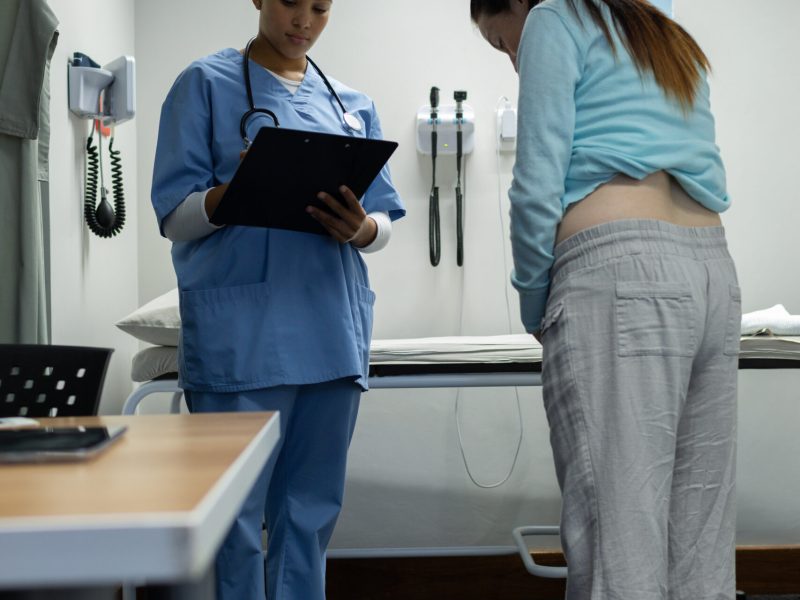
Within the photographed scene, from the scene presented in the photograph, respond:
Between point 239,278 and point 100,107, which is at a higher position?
point 100,107

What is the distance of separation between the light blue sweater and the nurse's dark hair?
0.01 metres

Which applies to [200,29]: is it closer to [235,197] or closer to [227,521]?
[235,197]

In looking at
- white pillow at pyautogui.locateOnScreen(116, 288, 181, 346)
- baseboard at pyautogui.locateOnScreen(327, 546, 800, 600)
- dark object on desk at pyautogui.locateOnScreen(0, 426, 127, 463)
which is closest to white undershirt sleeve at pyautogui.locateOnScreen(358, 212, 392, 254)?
white pillow at pyautogui.locateOnScreen(116, 288, 181, 346)

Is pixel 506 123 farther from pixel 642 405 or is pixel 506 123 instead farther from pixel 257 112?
pixel 642 405

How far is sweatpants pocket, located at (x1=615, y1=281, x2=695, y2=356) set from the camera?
3.39ft

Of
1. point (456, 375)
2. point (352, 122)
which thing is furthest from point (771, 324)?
point (352, 122)

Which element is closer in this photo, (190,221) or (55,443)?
(55,443)

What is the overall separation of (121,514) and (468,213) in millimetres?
2552

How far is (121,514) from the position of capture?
1.37 ft

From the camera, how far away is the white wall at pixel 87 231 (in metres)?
2.15

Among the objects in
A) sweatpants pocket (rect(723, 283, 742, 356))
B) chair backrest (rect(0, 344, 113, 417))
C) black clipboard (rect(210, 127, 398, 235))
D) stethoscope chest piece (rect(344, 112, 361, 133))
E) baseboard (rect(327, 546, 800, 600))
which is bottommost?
baseboard (rect(327, 546, 800, 600))

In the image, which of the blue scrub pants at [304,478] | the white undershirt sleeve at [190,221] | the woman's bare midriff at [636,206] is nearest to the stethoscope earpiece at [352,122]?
the white undershirt sleeve at [190,221]

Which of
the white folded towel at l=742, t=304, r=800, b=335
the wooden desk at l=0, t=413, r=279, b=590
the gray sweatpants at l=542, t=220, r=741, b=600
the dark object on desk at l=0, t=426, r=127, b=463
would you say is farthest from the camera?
the white folded towel at l=742, t=304, r=800, b=335

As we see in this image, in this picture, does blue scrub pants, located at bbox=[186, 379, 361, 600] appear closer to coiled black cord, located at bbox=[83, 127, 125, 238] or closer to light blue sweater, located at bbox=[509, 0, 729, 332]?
light blue sweater, located at bbox=[509, 0, 729, 332]
